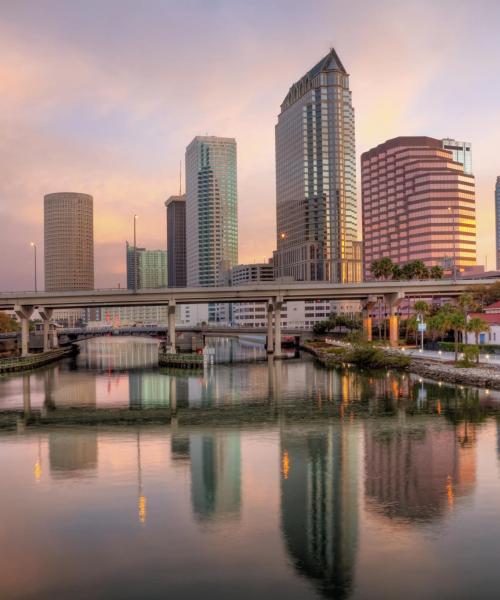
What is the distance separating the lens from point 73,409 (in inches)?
2638

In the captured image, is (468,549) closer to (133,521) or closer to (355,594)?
(355,594)

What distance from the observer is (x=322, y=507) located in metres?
30.1

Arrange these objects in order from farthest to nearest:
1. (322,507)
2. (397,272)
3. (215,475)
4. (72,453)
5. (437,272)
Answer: (397,272) → (437,272) → (72,453) → (215,475) → (322,507)

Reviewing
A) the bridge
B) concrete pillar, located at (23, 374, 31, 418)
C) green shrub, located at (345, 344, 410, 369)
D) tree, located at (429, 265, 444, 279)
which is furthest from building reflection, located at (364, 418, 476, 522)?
tree, located at (429, 265, 444, 279)

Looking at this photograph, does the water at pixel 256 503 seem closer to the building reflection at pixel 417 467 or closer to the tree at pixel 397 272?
the building reflection at pixel 417 467

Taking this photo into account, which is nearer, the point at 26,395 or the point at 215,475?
the point at 215,475

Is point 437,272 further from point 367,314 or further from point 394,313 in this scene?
point 394,313

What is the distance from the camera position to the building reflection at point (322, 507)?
76.4ft

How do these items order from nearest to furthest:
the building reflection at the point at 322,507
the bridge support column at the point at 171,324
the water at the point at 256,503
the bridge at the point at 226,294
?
the water at the point at 256,503, the building reflection at the point at 322,507, the bridge at the point at 226,294, the bridge support column at the point at 171,324

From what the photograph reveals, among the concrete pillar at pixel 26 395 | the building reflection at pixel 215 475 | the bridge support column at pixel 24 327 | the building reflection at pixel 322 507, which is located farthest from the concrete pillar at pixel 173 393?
the bridge support column at pixel 24 327

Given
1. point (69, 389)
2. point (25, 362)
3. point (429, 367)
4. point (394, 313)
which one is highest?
point (394, 313)

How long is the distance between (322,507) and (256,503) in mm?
3385

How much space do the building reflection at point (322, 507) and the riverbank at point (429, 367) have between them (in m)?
33.4

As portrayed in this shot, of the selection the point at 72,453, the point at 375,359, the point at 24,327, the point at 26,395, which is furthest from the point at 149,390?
the point at 24,327
